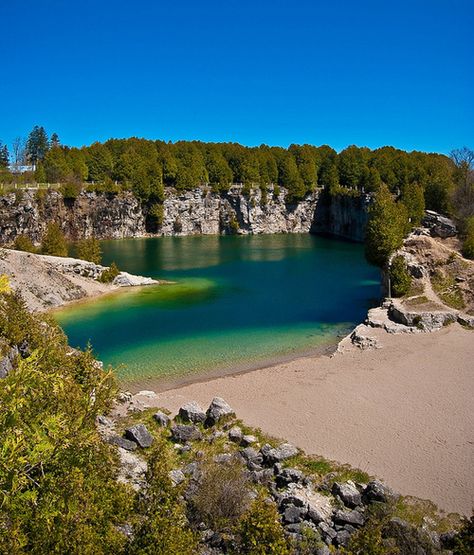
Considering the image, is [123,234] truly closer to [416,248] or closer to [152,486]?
[416,248]

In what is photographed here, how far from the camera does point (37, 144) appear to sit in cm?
14350

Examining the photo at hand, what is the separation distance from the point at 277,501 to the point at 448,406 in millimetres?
10993

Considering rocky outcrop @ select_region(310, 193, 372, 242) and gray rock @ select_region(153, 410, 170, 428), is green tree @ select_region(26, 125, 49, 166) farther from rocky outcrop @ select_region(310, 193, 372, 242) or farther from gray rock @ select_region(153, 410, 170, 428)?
gray rock @ select_region(153, 410, 170, 428)

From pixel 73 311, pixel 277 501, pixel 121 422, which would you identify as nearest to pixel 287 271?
pixel 73 311

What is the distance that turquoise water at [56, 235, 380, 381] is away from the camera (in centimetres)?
3038

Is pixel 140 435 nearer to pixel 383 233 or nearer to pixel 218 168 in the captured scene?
pixel 383 233

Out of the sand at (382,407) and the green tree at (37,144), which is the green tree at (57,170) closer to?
the green tree at (37,144)

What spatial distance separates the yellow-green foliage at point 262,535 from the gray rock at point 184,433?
8.58m

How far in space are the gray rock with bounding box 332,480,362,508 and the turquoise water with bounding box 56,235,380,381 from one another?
41.3 ft

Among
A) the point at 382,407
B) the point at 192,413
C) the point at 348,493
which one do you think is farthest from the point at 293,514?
the point at 382,407

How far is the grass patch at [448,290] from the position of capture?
3641cm

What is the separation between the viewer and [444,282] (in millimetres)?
38750

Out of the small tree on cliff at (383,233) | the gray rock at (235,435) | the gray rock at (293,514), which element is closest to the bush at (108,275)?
the small tree on cliff at (383,233)

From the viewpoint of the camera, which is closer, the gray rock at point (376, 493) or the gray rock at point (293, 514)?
the gray rock at point (293, 514)
